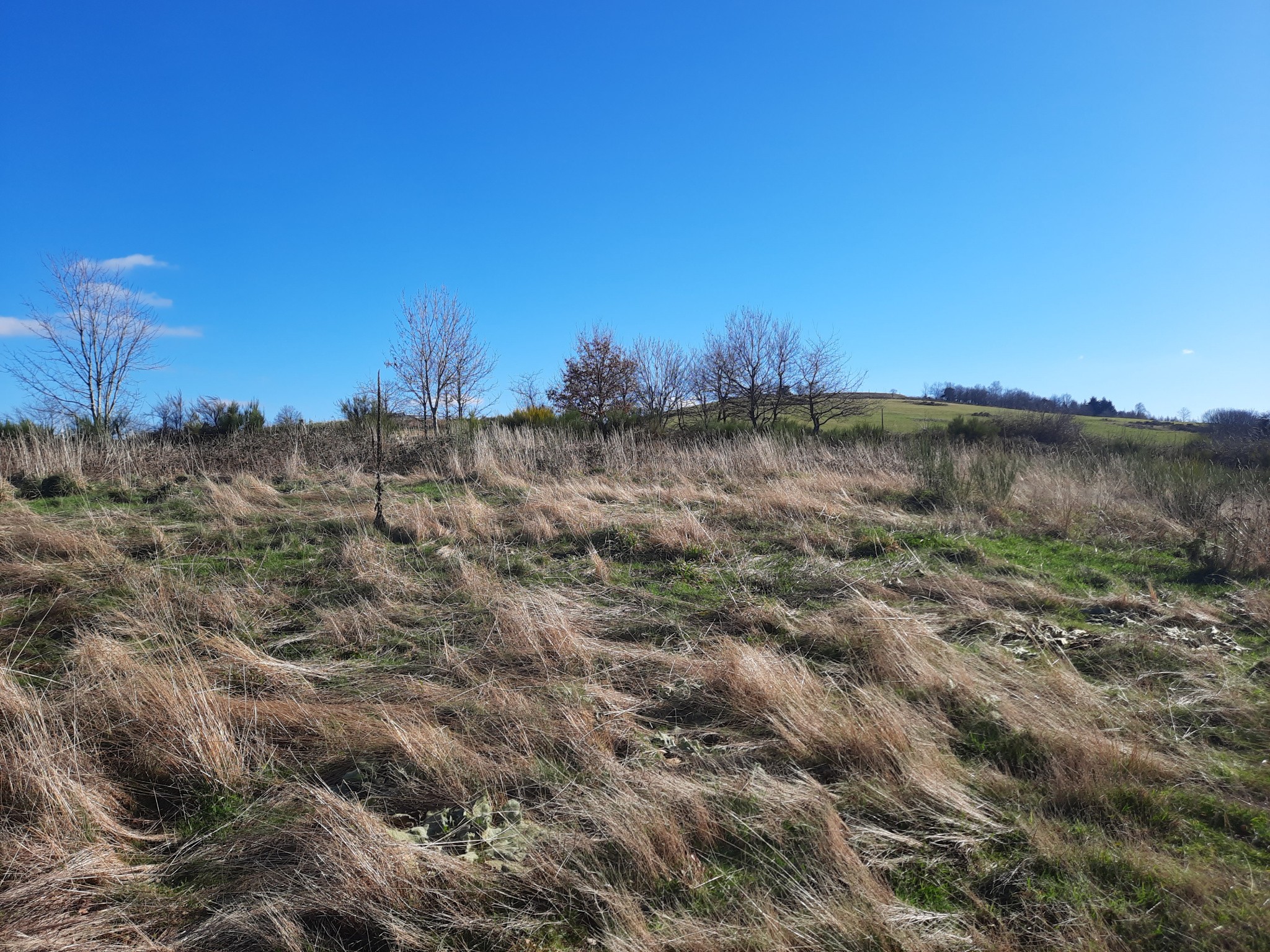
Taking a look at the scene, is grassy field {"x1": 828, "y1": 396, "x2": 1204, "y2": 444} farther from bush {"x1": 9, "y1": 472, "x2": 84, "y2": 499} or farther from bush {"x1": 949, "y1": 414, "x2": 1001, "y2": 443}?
bush {"x1": 9, "y1": 472, "x2": 84, "y2": 499}

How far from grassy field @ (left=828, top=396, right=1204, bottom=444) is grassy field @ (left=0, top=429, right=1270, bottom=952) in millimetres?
17363

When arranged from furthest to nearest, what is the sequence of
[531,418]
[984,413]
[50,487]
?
[984,413] → [531,418] → [50,487]

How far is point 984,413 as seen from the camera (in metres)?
35.8

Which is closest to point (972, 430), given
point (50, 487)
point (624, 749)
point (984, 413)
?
point (984, 413)

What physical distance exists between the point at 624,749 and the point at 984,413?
38.4 metres

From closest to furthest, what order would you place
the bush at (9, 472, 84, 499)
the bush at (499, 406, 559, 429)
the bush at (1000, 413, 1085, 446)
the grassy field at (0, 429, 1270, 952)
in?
the grassy field at (0, 429, 1270, 952)
the bush at (9, 472, 84, 499)
the bush at (499, 406, 559, 429)
the bush at (1000, 413, 1085, 446)

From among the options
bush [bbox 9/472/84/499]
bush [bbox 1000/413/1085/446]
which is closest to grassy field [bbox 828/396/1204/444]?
bush [bbox 1000/413/1085/446]

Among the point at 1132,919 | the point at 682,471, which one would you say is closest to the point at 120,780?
the point at 1132,919

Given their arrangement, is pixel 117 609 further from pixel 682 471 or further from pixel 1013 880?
pixel 682 471

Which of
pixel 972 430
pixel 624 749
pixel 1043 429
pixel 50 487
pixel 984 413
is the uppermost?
pixel 984 413

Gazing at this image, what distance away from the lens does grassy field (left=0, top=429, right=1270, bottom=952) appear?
2.10 m

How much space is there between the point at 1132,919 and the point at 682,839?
141cm

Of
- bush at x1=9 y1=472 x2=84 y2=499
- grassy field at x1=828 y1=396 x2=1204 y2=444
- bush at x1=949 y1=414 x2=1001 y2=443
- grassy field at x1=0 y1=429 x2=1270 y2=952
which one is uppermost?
grassy field at x1=828 y1=396 x2=1204 y2=444

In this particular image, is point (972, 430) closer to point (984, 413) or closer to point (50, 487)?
point (984, 413)
